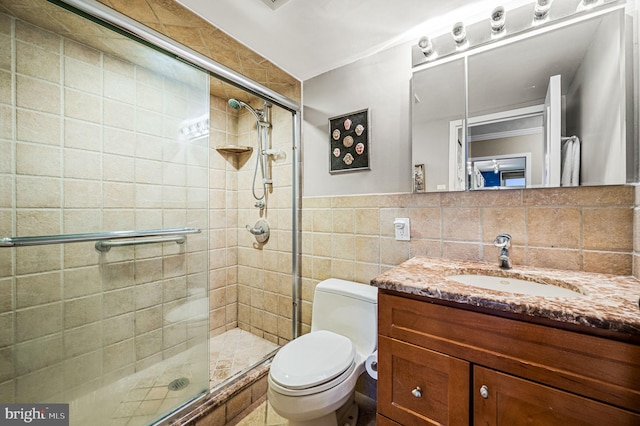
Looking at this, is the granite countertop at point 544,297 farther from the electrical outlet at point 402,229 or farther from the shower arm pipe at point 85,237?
the shower arm pipe at point 85,237

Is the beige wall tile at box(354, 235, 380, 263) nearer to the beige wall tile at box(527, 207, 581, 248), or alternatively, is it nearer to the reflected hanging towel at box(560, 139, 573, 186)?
the beige wall tile at box(527, 207, 581, 248)

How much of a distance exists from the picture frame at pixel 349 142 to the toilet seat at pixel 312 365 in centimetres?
102

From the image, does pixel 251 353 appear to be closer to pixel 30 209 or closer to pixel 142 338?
pixel 142 338

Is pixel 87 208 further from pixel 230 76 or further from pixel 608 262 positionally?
pixel 608 262

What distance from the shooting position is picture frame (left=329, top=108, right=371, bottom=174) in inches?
60.7

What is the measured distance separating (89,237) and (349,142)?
1475mm

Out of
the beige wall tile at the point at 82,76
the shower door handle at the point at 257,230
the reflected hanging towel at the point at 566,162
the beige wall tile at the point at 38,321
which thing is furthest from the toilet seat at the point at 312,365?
the beige wall tile at the point at 82,76

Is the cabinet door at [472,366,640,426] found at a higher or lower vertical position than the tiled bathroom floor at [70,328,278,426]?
higher

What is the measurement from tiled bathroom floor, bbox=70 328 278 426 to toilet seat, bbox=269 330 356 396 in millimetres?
612

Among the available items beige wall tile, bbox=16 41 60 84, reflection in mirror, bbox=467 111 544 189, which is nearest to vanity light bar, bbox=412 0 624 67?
reflection in mirror, bbox=467 111 544 189

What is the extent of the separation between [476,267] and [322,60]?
1.51 m

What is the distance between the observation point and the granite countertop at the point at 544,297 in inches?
23.8

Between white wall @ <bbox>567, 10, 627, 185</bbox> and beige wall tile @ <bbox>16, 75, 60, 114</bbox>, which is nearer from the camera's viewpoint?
white wall @ <bbox>567, 10, 627, 185</bbox>

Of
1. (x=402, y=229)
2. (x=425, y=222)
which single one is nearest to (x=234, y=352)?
(x=402, y=229)
